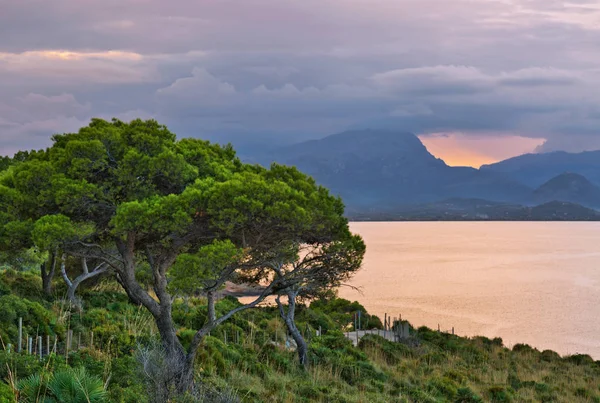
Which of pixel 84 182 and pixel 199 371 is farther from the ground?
pixel 84 182

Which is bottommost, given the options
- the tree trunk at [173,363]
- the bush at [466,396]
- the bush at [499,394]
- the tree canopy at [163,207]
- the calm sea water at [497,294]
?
the calm sea water at [497,294]

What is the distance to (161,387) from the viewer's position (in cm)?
1059

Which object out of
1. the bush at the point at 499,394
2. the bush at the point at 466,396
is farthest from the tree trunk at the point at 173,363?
the bush at the point at 499,394

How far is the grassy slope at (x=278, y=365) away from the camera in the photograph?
1314 centimetres

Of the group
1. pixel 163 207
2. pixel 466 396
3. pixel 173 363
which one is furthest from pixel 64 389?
pixel 466 396

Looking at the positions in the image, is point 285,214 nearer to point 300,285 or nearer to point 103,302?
point 300,285

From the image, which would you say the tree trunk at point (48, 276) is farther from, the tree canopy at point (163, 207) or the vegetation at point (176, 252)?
the tree canopy at point (163, 207)

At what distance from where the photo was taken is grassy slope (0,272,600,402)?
1314 centimetres

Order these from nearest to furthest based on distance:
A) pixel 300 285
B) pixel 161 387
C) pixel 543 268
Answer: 1. pixel 161 387
2. pixel 300 285
3. pixel 543 268

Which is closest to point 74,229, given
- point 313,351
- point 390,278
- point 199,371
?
point 199,371

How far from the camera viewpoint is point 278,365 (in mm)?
17625

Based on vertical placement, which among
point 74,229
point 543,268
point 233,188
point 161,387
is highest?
point 233,188

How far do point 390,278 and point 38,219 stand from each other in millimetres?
91232

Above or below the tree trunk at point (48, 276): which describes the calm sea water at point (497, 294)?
below
